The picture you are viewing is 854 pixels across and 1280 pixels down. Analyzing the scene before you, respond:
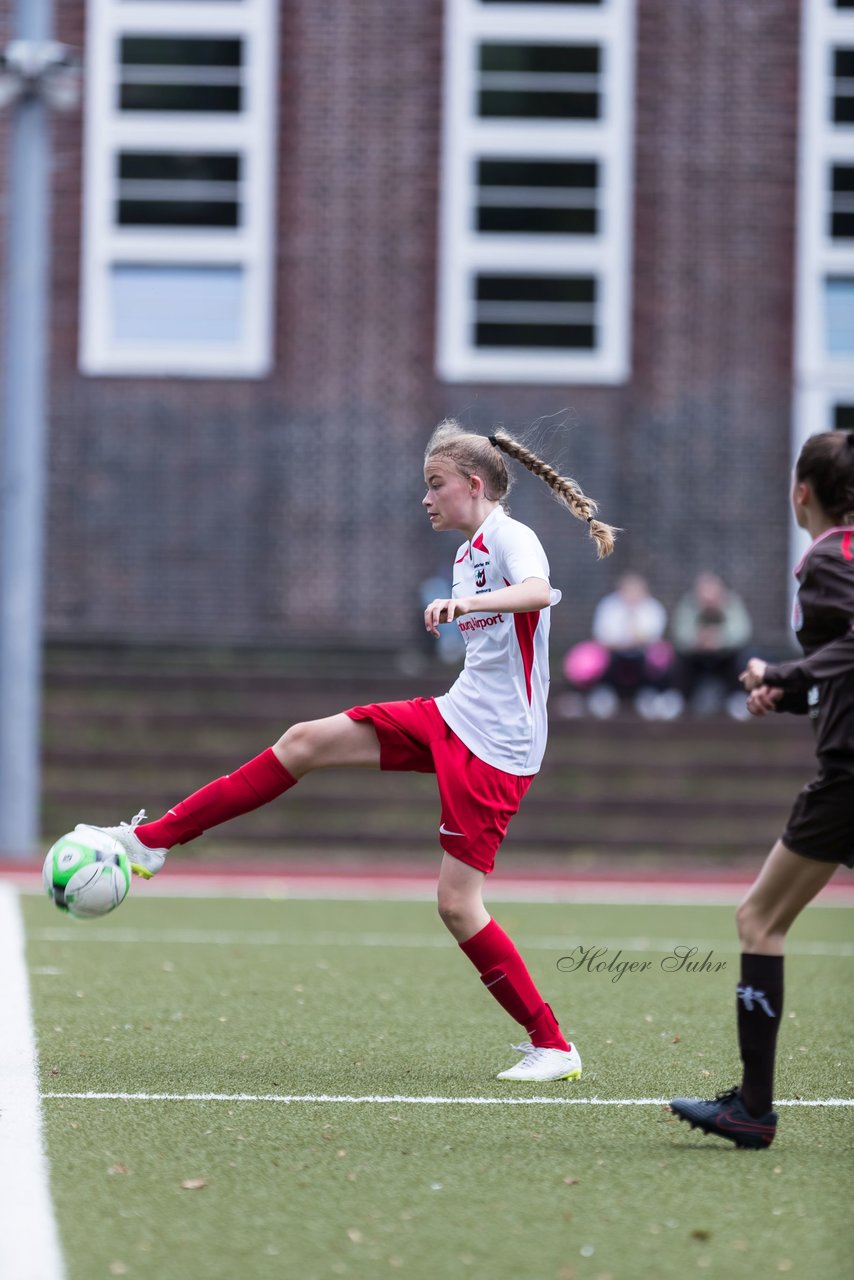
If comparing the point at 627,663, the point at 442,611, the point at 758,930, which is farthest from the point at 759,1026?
the point at 627,663

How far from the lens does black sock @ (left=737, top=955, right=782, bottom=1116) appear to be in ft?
14.9

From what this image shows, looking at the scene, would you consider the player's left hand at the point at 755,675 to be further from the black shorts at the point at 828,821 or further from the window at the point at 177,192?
the window at the point at 177,192

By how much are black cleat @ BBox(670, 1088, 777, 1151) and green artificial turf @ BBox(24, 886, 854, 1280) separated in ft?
0.15

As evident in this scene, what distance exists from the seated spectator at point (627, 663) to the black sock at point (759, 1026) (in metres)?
12.0

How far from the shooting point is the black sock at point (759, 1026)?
455cm

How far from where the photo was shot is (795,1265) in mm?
3582

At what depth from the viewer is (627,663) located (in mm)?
16844

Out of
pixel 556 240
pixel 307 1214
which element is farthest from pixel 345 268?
pixel 307 1214

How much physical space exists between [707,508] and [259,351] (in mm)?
4888

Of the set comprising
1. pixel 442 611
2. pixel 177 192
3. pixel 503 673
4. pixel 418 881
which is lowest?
pixel 418 881

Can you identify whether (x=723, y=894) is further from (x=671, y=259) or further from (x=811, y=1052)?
(x=671, y=259)

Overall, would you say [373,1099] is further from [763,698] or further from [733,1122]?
[763,698]

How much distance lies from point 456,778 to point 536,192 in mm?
15064

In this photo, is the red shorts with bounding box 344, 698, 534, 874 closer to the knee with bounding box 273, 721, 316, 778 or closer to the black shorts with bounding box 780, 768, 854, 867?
the knee with bounding box 273, 721, 316, 778
